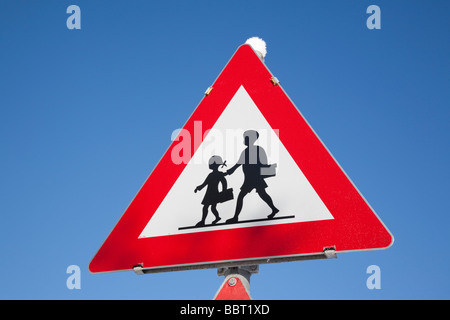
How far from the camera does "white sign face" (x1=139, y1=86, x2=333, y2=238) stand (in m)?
2.42

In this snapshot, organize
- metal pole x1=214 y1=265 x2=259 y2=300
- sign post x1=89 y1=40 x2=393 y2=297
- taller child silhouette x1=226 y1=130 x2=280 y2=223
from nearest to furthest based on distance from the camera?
metal pole x1=214 y1=265 x2=259 y2=300 < sign post x1=89 y1=40 x2=393 y2=297 < taller child silhouette x1=226 y1=130 x2=280 y2=223

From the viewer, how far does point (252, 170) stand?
254 centimetres

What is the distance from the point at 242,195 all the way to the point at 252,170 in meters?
0.11

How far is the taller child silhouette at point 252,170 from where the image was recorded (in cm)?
247

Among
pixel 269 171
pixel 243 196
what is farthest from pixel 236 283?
pixel 269 171

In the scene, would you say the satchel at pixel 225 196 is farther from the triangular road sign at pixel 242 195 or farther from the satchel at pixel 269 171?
the satchel at pixel 269 171

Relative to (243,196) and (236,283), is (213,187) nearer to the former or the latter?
(243,196)

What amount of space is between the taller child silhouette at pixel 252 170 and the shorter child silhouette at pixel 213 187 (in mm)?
48

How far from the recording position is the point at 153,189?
106 inches

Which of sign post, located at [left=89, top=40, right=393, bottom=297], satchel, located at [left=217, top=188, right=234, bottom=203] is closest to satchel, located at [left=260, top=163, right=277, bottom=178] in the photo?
sign post, located at [left=89, top=40, right=393, bottom=297]

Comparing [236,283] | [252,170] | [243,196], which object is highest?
[252,170]

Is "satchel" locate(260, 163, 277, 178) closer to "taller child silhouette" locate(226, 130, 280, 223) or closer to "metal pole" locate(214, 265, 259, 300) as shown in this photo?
"taller child silhouette" locate(226, 130, 280, 223)
